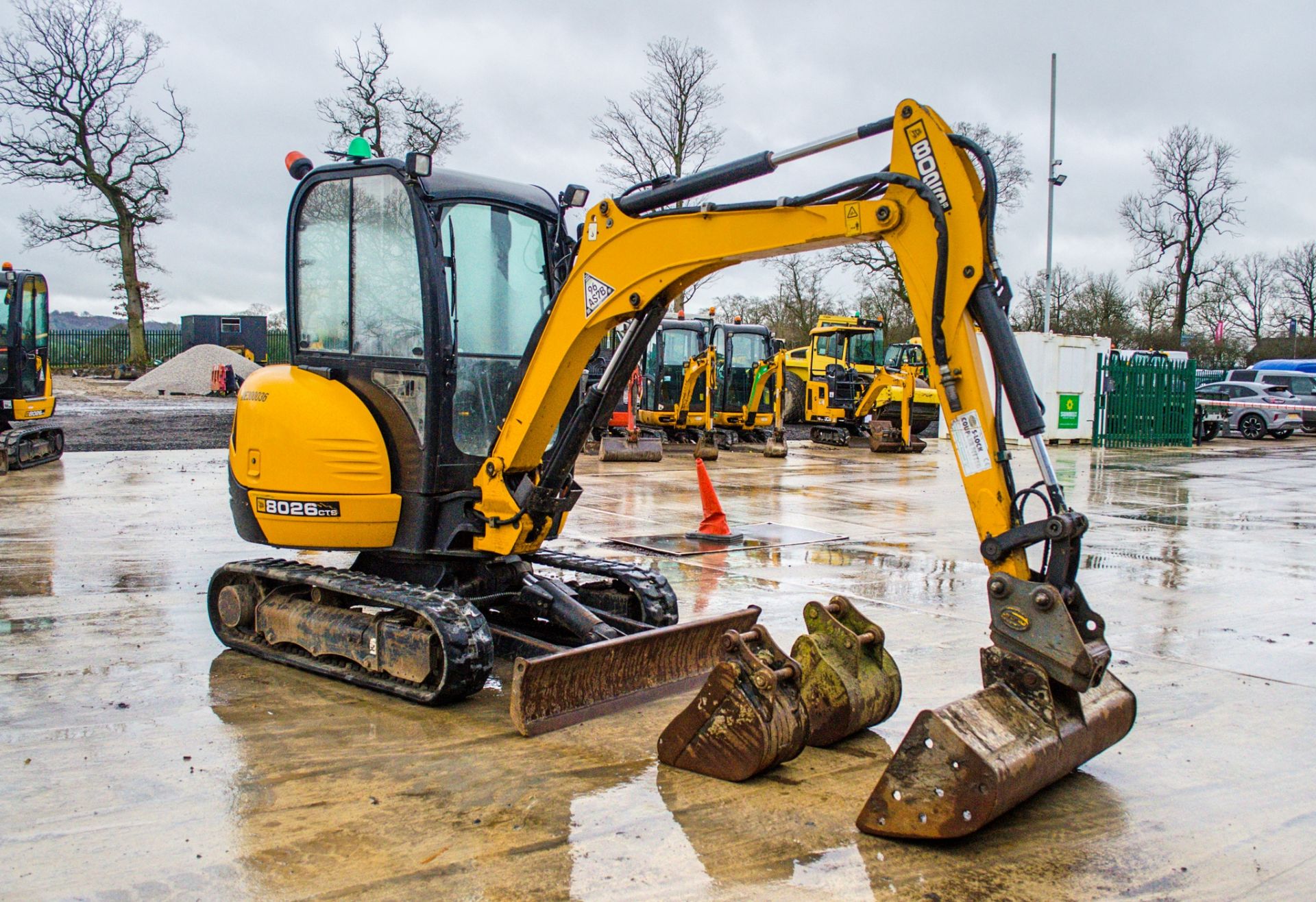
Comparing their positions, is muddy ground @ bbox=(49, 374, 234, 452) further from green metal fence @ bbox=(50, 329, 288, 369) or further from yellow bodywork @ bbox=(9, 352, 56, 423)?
green metal fence @ bbox=(50, 329, 288, 369)

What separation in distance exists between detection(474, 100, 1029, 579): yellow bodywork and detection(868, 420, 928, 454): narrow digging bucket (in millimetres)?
18020

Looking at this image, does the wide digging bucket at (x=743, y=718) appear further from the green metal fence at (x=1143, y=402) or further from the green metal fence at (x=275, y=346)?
the green metal fence at (x=275, y=346)

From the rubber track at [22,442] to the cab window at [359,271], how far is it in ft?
36.1

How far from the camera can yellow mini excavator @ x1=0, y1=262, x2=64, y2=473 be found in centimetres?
1602

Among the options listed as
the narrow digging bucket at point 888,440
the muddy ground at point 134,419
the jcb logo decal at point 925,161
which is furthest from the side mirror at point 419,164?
the narrow digging bucket at point 888,440

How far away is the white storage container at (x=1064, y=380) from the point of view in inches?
1017

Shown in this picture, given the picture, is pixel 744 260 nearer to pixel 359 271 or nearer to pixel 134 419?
pixel 359 271

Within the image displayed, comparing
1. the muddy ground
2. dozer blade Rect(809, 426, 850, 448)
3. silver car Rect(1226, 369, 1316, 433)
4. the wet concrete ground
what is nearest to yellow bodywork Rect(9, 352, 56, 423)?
the muddy ground

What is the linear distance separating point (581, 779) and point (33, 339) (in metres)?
15.6

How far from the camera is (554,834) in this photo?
394 cm

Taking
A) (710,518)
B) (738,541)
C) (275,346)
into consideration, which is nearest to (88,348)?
(275,346)

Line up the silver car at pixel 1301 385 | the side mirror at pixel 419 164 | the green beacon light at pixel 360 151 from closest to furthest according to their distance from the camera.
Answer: the side mirror at pixel 419 164 < the green beacon light at pixel 360 151 < the silver car at pixel 1301 385

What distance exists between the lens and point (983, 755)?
12.6 feet

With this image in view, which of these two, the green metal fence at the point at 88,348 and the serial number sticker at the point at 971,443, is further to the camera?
the green metal fence at the point at 88,348
